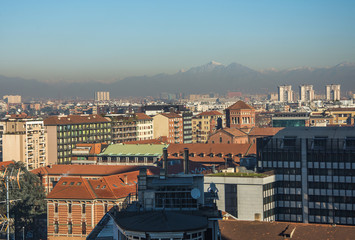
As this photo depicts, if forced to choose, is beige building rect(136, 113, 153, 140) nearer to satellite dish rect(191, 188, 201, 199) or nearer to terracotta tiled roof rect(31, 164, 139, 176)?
terracotta tiled roof rect(31, 164, 139, 176)

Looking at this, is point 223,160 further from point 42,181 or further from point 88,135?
point 88,135

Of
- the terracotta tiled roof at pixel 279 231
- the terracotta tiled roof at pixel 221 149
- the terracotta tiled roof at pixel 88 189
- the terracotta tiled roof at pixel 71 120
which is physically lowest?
the terracotta tiled roof at pixel 88 189

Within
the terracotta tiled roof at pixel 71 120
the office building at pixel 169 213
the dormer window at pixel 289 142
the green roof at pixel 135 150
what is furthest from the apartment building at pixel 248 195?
the terracotta tiled roof at pixel 71 120

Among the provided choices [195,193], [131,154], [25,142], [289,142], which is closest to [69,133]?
[25,142]

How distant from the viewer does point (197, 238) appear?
26.5 meters

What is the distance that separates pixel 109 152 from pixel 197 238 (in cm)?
10431

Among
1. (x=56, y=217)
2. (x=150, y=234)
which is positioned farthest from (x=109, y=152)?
(x=150, y=234)

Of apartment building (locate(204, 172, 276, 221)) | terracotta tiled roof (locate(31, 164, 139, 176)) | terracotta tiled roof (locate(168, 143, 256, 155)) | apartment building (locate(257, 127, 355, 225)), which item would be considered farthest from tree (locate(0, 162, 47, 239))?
terracotta tiled roof (locate(168, 143, 256, 155))

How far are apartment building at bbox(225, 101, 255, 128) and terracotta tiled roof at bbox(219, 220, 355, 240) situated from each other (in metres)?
146

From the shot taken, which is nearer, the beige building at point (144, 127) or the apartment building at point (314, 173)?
the apartment building at point (314, 173)

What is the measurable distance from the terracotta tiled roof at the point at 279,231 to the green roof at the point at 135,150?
74.7 meters

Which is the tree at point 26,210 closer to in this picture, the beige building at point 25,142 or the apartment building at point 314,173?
the apartment building at point 314,173

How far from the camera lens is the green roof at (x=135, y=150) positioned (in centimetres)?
12650

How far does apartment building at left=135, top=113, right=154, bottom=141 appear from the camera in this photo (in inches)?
7210
